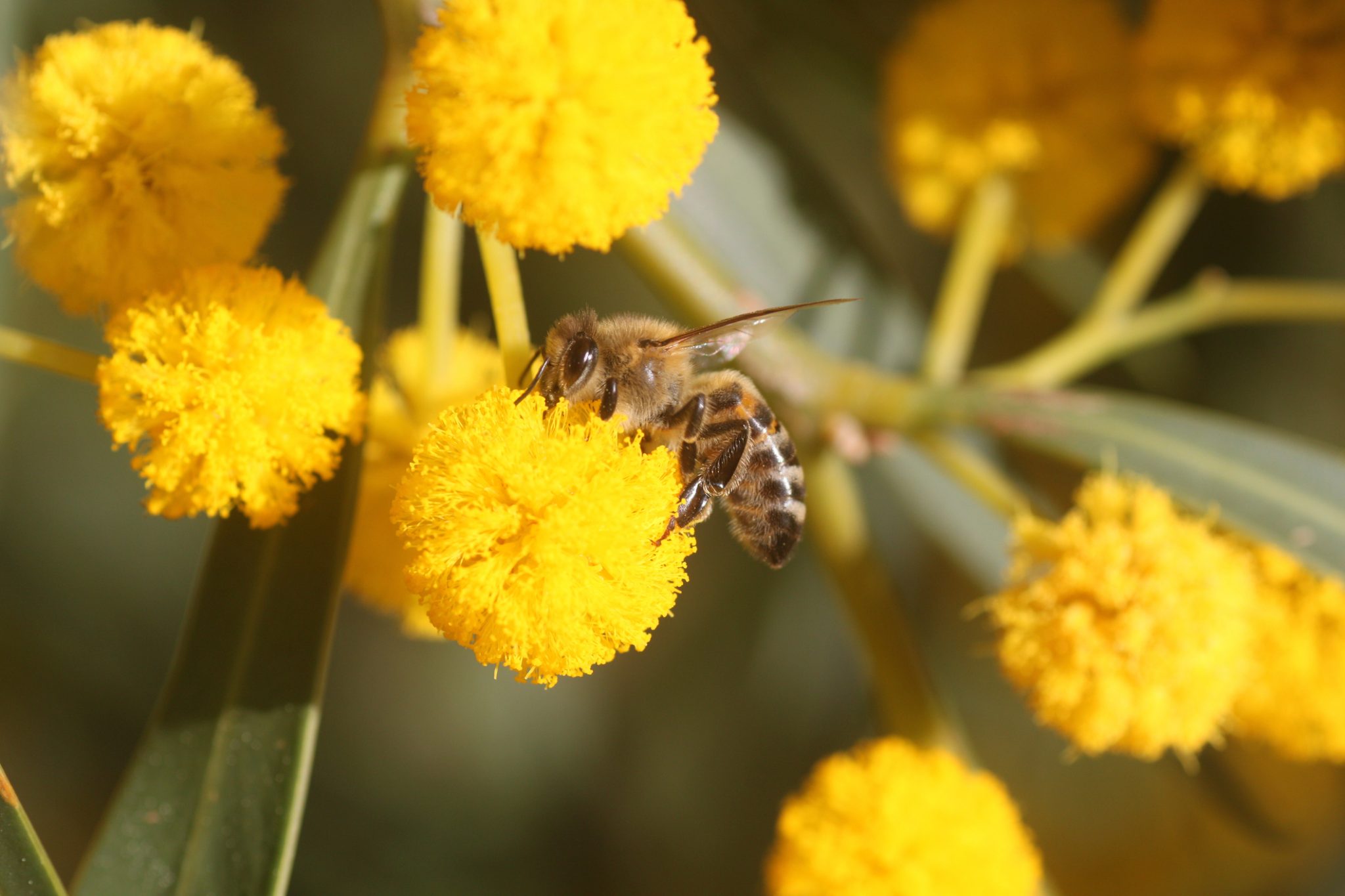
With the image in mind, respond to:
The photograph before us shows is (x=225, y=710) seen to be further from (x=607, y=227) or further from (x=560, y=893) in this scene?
(x=560, y=893)

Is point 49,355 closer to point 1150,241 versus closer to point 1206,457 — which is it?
point 1206,457

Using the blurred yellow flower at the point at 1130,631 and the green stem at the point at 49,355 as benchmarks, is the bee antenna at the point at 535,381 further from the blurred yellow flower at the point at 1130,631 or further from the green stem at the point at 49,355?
the blurred yellow flower at the point at 1130,631

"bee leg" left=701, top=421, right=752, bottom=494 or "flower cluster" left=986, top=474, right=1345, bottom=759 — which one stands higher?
"bee leg" left=701, top=421, right=752, bottom=494

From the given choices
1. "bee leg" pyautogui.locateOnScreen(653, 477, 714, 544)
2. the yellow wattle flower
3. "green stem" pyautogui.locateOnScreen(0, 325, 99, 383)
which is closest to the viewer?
the yellow wattle flower

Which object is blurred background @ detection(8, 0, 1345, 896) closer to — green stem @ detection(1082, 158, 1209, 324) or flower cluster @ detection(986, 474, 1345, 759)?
green stem @ detection(1082, 158, 1209, 324)

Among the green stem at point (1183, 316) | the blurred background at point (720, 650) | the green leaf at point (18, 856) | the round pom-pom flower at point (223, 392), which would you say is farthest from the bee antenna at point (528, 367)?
the green stem at point (1183, 316)

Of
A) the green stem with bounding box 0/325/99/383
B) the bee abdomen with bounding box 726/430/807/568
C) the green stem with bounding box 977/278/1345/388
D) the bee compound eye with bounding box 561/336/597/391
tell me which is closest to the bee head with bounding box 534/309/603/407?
the bee compound eye with bounding box 561/336/597/391

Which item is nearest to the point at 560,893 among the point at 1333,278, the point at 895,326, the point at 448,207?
the point at 895,326
